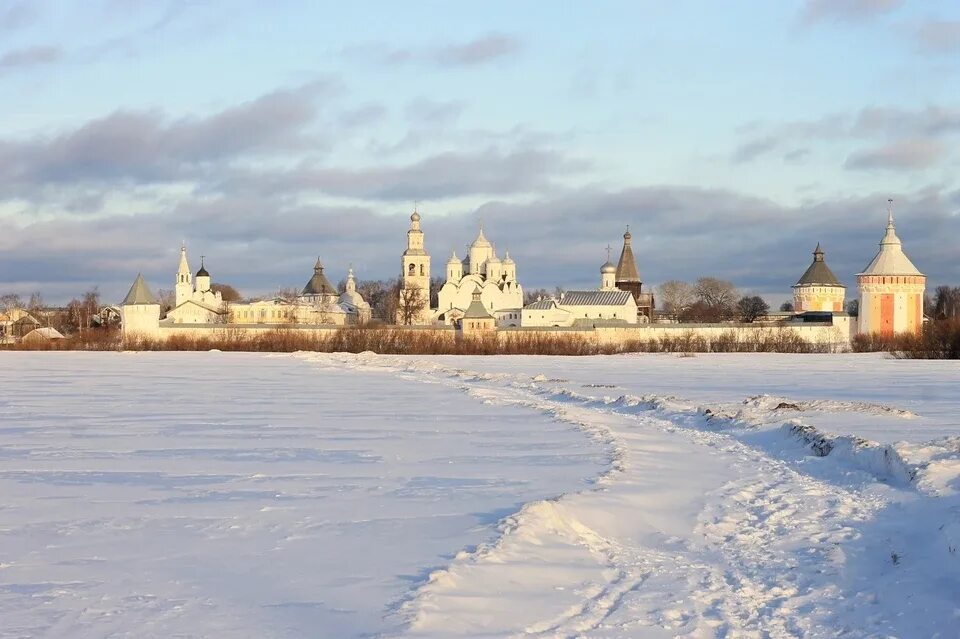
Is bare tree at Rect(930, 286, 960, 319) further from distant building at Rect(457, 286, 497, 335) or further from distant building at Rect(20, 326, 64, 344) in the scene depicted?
distant building at Rect(20, 326, 64, 344)

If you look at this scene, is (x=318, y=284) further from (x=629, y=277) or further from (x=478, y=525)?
(x=478, y=525)

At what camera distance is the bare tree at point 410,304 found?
72.8 meters

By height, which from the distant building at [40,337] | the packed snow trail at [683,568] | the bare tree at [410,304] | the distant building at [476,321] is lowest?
the packed snow trail at [683,568]

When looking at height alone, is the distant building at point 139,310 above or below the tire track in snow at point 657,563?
above

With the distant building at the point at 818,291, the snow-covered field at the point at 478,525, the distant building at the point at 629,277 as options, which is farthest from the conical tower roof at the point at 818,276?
the snow-covered field at the point at 478,525

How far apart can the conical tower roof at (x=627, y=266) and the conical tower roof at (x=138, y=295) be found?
4313cm

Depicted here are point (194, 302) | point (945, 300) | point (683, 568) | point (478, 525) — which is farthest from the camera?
point (945, 300)

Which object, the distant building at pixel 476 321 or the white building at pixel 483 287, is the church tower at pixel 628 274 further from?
the distant building at pixel 476 321

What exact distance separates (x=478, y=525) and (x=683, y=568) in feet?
4.52

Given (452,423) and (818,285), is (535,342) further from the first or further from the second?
(452,423)

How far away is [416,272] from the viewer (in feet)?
260

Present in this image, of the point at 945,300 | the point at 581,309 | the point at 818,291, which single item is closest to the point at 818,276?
the point at 818,291

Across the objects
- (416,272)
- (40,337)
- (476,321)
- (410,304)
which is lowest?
(40,337)

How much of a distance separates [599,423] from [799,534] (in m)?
6.90
